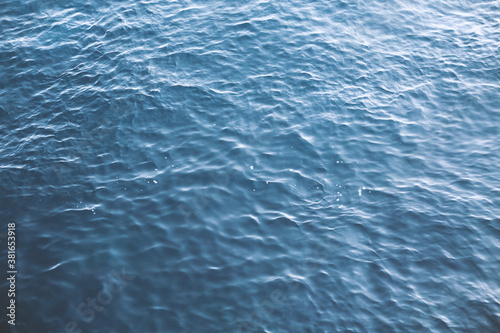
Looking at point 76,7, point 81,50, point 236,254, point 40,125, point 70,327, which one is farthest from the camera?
point 76,7

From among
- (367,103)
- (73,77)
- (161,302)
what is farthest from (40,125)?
(367,103)

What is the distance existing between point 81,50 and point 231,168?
433 inches

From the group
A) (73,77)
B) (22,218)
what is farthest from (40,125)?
(22,218)

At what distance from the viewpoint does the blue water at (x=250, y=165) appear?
46.3 feet

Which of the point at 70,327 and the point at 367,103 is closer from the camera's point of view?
the point at 70,327

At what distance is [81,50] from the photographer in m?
22.7

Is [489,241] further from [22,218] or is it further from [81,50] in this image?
[81,50]

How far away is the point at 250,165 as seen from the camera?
717 inches

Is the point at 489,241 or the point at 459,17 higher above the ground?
the point at 459,17

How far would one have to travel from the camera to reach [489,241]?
16062 millimetres

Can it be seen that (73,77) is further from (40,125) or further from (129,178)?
(129,178)

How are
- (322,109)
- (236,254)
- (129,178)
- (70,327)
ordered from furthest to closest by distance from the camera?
(322,109), (129,178), (236,254), (70,327)

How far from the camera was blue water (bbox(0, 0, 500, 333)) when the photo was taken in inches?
555

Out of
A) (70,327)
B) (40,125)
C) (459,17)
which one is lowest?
(70,327)
